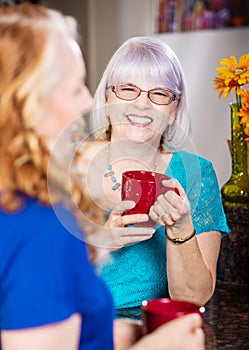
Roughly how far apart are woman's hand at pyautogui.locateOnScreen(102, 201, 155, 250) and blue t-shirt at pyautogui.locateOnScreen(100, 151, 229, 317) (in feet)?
0.60

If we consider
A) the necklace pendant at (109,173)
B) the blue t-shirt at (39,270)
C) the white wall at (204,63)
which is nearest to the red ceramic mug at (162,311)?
the blue t-shirt at (39,270)

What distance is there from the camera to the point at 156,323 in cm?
99

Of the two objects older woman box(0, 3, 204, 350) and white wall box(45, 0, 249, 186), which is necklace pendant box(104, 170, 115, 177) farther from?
white wall box(45, 0, 249, 186)

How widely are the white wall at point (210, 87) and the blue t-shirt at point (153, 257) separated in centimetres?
150

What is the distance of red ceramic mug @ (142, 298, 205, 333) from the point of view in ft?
3.22

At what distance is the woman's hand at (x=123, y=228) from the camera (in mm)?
1393

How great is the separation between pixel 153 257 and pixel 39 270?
863mm

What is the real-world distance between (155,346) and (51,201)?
0.78 ft

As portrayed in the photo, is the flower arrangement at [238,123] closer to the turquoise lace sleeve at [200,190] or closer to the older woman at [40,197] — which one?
the turquoise lace sleeve at [200,190]

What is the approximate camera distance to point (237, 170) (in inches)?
73.8

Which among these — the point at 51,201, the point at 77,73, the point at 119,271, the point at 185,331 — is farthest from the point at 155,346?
the point at 119,271

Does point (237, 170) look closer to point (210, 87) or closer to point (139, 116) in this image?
point (139, 116)

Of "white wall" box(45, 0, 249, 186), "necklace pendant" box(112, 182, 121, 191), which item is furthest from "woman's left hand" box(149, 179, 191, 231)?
"white wall" box(45, 0, 249, 186)

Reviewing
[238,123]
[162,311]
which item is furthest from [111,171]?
[162,311]
